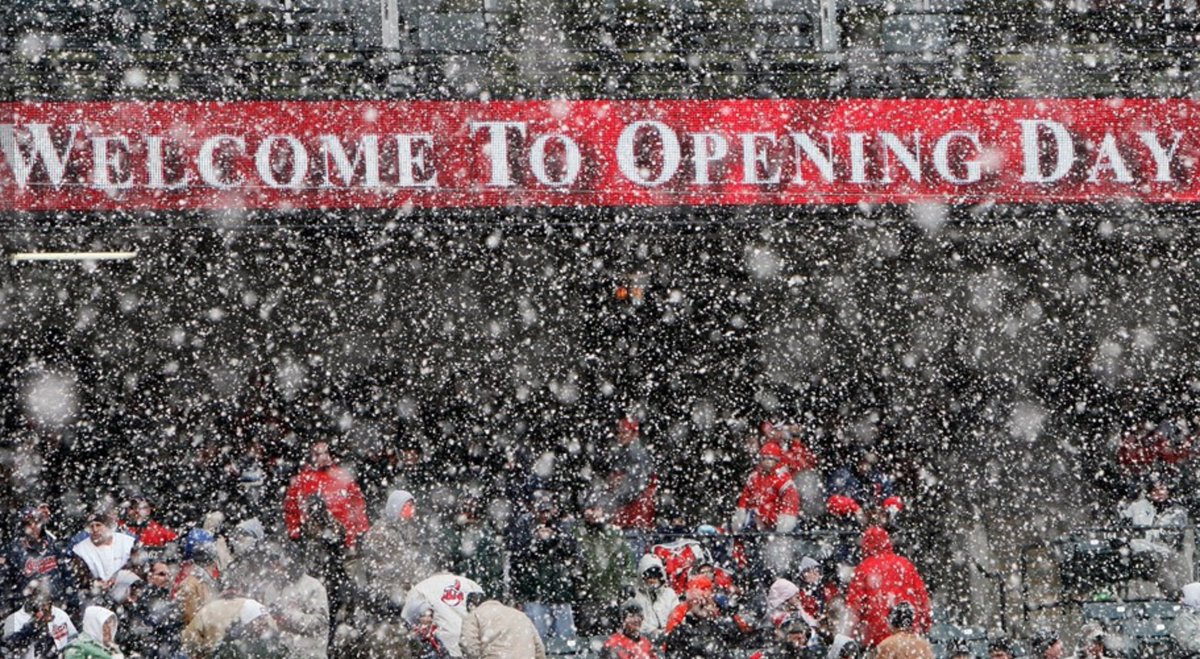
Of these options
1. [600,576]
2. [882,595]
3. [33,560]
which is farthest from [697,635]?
[33,560]

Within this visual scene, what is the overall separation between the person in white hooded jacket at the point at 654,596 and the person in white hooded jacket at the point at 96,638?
333 centimetres

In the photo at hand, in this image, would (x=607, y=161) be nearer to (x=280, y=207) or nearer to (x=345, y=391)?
(x=280, y=207)

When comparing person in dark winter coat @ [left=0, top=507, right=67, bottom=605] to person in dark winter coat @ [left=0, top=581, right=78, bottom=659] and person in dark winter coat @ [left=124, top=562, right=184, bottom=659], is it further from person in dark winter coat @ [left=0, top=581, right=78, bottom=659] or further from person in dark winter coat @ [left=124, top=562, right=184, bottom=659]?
person in dark winter coat @ [left=124, top=562, right=184, bottom=659]

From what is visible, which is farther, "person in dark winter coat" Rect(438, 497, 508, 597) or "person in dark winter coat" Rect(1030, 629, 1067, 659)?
"person in dark winter coat" Rect(438, 497, 508, 597)

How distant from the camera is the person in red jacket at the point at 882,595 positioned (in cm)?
1075

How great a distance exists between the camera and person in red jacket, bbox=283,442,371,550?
39.2ft

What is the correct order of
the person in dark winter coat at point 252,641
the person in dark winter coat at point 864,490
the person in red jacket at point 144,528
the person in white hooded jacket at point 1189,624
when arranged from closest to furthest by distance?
the person in dark winter coat at point 252,641 < the person in white hooded jacket at point 1189,624 < the person in red jacket at point 144,528 < the person in dark winter coat at point 864,490

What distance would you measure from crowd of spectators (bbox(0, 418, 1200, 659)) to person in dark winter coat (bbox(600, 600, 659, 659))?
13mm

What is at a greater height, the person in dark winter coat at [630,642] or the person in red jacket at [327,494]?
the person in red jacket at [327,494]

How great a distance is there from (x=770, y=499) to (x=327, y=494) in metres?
3.31

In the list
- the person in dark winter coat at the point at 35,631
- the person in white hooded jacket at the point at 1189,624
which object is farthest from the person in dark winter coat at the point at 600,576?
the person in white hooded jacket at the point at 1189,624

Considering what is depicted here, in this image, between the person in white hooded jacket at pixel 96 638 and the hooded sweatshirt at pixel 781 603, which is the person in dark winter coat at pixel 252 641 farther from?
the hooded sweatshirt at pixel 781 603

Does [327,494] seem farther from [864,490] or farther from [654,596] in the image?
[864,490]

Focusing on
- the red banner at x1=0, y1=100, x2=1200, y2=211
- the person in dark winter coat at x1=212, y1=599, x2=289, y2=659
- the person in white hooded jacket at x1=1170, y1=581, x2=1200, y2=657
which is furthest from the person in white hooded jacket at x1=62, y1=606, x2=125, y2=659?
the person in white hooded jacket at x1=1170, y1=581, x2=1200, y2=657
